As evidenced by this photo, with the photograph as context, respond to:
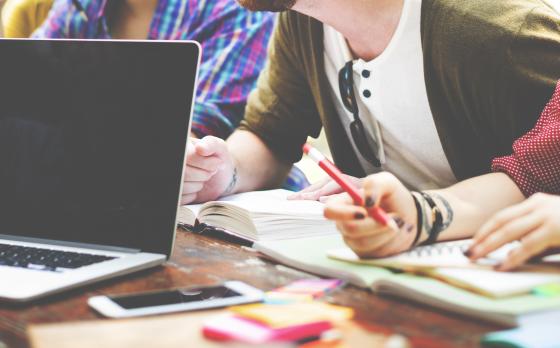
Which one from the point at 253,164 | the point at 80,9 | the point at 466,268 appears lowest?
the point at 253,164

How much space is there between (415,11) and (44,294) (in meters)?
0.71

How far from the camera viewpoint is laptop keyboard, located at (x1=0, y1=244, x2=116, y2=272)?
0.69 meters

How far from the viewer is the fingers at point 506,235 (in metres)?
0.61

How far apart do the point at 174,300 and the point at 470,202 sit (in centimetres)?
38

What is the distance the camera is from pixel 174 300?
0.58m

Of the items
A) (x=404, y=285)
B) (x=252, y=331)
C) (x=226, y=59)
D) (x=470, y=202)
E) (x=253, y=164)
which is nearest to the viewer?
(x=252, y=331)

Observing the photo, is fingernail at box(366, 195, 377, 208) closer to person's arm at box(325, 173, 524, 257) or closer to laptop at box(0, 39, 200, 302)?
person's arm at box(325, 173, 524, 257)

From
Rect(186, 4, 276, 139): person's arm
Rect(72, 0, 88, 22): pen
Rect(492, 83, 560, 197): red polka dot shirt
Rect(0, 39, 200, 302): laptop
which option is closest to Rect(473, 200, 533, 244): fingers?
Rect(492, 83, 560, 197): red polka dot shirt

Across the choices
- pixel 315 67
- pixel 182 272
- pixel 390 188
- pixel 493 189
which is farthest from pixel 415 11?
pixel 182 272

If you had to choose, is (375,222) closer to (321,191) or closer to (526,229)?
(526,229)

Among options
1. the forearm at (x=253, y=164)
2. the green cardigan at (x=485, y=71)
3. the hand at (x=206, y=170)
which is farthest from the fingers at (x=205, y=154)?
the green cardigan at (x=485, y=71)

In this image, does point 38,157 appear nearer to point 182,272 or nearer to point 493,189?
point 182,272

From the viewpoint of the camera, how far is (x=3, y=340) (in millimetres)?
511

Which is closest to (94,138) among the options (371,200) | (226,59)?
(371,200)
